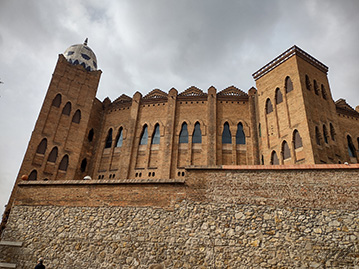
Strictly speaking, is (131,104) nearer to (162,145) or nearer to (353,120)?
(162,145)

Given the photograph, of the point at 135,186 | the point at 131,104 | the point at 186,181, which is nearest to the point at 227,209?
the point at 186,181

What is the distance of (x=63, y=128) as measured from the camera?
19250 mm

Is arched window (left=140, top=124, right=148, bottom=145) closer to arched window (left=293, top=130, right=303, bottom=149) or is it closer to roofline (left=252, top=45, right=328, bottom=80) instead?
roofline (left=252, top=45, right=328, bottom=80)

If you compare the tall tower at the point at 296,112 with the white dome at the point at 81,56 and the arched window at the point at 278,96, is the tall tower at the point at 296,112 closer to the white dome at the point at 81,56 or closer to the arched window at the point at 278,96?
the arched window at the point at 278,96

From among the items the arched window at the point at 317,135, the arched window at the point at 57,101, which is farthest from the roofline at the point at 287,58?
the arched window at the point at 57,101

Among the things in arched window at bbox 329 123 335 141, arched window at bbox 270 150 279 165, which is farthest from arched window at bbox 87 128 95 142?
arched window at bbox 329 123 335 141

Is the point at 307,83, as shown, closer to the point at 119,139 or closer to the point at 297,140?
the point at 297,140

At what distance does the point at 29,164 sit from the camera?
1706 cm

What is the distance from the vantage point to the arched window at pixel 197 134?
19281 mm

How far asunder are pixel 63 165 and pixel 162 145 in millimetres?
6671

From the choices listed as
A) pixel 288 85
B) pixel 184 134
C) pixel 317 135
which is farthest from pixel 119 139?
pixel 317 135

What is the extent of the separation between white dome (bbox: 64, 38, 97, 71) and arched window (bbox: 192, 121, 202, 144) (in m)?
11.7

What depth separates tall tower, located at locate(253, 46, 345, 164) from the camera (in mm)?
14852

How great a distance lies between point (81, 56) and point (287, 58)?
56.9ft
